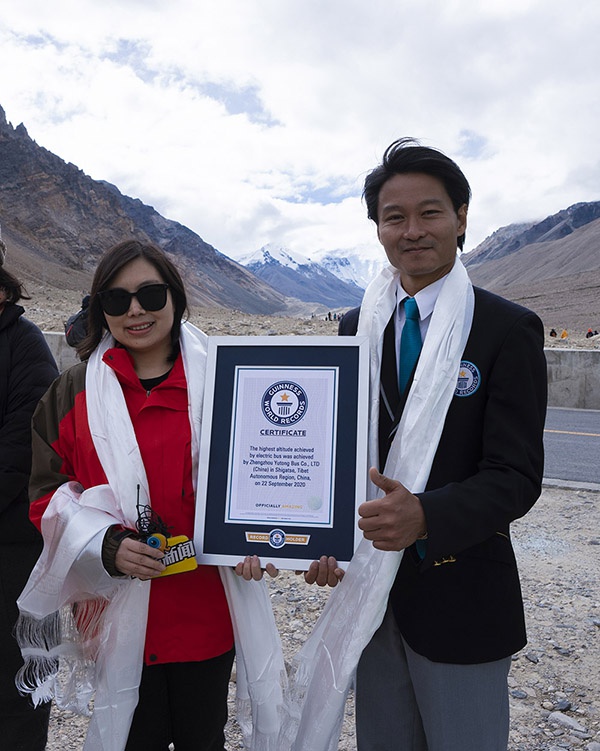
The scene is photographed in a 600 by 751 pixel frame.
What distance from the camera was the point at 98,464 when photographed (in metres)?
2.39

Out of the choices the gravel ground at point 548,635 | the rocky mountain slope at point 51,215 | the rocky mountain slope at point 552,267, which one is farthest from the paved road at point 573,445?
the rocky mountain slope at point 51,215

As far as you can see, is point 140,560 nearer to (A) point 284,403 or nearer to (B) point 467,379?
(A) point 284,403

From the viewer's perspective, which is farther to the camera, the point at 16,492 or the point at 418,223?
the point at 16,492

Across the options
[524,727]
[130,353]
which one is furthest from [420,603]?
[524,727]

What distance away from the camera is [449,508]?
6.34 feet

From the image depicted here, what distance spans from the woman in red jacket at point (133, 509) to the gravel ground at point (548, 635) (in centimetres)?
110

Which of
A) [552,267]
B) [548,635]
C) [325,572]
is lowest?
[548,635]

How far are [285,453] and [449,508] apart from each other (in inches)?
23.8

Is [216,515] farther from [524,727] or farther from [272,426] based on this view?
[524,727]

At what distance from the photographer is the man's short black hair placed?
2.20 meters

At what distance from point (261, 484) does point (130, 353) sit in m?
0.68

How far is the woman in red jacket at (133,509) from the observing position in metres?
2.31

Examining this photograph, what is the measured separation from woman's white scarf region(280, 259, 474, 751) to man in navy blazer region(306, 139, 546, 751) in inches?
1.6

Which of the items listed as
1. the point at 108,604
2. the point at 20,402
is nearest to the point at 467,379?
the point at 108,604
